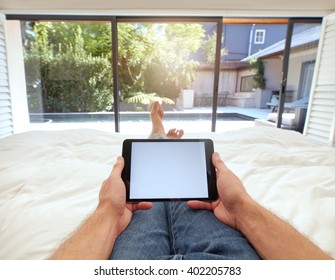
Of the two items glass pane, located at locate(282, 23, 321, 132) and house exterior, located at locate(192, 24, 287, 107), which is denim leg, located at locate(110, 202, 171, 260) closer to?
house exterior, located at locate(192, 24, 287, 107)

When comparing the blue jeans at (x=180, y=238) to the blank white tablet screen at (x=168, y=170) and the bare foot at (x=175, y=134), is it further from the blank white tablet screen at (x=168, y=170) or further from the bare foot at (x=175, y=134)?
the bare foot at (x=175, y=134)

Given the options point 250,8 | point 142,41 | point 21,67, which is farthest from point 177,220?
point 21,67

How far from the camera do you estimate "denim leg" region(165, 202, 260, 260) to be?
504 millimetres

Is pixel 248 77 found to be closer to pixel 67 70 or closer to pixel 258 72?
pixel 258 72

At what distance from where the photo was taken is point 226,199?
24.6 inches

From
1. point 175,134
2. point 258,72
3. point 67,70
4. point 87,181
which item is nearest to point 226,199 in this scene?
point 87,181

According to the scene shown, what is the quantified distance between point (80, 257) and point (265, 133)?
1.19 metres

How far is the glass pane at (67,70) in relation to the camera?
3043 mm

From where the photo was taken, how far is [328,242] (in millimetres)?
484

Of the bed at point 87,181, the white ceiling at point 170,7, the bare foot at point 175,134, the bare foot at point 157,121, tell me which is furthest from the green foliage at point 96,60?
the bed at point 87,181

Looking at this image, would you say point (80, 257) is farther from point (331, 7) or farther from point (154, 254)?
point (331, 7)

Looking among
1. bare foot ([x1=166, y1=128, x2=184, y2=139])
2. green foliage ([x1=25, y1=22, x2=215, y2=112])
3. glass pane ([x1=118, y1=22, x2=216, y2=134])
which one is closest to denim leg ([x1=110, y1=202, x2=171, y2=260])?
bare foot ([x1=166, y1=128, x2=184, y2=139])

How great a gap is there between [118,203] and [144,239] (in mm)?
117

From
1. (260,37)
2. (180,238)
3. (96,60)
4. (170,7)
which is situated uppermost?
(260,37)
